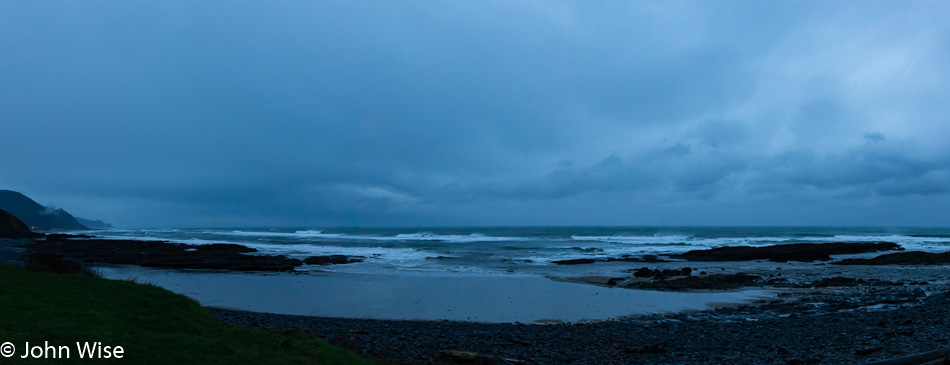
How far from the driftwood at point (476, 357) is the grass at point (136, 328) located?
2.07 metres

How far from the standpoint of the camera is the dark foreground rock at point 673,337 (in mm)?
10086

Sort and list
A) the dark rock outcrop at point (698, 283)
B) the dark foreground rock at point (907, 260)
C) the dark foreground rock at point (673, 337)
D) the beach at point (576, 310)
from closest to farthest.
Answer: the dark foreground rock at point (673, 337) → the beach at point (576, 310) → the dark rock outcrop at point (698, 283) → the dark foreground rock at point (907, 260)

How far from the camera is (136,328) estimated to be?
769 centimetres

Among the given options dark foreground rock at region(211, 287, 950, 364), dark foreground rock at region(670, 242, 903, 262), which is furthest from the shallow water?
dark foreground rock at region(670, 242, 903, 262)

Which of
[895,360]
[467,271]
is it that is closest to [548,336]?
[895,360]

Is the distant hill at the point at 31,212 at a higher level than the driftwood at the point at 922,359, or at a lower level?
higher

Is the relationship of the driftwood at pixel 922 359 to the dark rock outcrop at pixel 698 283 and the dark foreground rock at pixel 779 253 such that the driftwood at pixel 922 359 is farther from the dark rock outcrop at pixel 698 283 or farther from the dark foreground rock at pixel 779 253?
the dark foreground rock at pixel 779 253

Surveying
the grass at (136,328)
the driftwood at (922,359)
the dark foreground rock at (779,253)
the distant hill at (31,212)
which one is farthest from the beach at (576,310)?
the distant hill at (31,212)

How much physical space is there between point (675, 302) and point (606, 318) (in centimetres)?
473

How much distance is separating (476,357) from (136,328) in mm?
5459

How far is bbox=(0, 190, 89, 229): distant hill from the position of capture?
15762cm

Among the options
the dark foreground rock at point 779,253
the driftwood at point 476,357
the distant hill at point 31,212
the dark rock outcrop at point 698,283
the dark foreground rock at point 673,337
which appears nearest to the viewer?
the driftwood at point 476,357

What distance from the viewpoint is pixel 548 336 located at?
41.0 feet

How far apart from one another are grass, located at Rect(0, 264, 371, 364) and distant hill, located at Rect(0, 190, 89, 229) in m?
187
